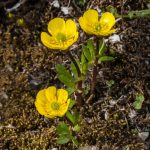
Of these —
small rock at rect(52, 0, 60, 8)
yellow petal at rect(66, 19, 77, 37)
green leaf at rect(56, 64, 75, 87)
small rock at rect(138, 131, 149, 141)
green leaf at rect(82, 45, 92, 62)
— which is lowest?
small rock at rect(138, 131, 149, 141)

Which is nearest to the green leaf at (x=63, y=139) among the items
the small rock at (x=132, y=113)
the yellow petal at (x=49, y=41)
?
the small rock at (x=132, y=113)

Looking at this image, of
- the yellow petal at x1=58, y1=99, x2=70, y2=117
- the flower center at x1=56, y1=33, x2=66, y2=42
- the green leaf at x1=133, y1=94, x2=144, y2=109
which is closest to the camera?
the yellow petal at x1=58, y1=99, x2=70, y2=117

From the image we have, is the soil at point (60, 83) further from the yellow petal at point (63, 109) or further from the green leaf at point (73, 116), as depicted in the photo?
the yellow petal at point (63, 109)

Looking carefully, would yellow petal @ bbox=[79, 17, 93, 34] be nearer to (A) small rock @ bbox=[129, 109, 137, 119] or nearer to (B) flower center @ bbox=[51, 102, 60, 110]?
(B) flower center @ bbox=[51, 102, 60, 110]

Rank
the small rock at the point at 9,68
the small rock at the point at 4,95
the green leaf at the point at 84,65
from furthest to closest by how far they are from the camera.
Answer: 1. the small rock at the point at 9,68
2. the small rock at the point at 4,95
3. the green leaf at the point at 84,65

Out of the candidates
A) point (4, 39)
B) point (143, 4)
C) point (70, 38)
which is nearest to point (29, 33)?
point (4, 39)

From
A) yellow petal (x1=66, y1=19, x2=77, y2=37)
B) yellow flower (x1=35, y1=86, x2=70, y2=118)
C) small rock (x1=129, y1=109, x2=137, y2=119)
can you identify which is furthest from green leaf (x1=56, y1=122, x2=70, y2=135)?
yellow petal (x1=66, y1=19, x2=77, y2=37)

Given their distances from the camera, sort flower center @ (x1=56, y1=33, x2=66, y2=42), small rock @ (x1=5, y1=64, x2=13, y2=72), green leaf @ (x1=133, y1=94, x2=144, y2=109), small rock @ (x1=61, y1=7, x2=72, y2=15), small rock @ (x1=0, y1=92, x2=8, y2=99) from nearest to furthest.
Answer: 1. flower center @ (x1=56, y1=33, x2=66, y2=42)
2. green leaf @ (x1=133, y1=94, x2=144, y2=109)
3. small rock @ (x1=0, y1=92, x2=8, y2=99)
4. small rock @ (x1=5, y1=64, x2=13, y2=72)
5. small rock @ (x1=61, y1=7, x2=72, y2=15)
